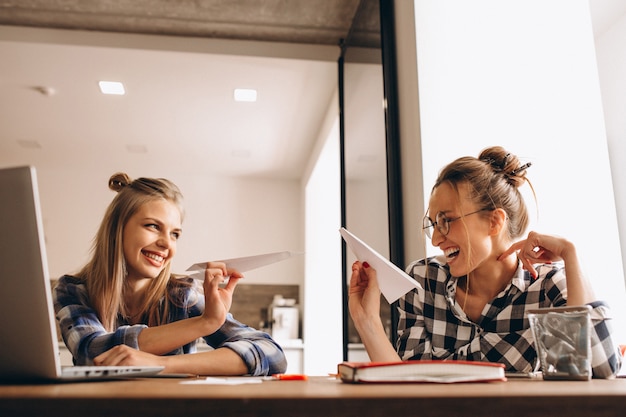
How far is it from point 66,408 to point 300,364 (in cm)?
427

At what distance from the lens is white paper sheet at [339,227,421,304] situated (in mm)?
1078

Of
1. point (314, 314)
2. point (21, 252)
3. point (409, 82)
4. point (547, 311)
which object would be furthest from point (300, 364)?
point (21, 252)

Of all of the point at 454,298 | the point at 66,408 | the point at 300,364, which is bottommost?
the point at 300,364

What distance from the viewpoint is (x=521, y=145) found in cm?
209

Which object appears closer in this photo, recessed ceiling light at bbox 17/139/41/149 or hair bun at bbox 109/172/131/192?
hair bun at bbox 109/172/131/192

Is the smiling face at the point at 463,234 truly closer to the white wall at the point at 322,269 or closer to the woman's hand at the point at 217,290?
the woman's hand at the point at 217,290

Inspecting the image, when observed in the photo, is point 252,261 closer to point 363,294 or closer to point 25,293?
point 363,294

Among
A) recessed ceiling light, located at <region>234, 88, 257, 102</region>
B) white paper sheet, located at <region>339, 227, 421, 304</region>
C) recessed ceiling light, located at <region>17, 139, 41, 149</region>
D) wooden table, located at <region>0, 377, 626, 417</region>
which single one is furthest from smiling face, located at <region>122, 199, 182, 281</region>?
recessed ceiling light, located at <region>17, 139, 41, 149</region>

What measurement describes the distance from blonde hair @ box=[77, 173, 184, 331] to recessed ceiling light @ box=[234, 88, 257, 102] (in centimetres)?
207

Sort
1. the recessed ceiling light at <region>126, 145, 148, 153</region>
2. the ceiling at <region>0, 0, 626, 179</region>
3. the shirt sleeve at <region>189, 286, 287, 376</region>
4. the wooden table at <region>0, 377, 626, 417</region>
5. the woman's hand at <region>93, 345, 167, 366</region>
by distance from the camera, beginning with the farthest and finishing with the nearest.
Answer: the recessed ceiling light at <region>126, 145, 148, 153</region> → the ceiling at <region>0, 0, 626, 179</region> → the shirt sleeve at <region>189, 286, 287, 376</region> → the woman's hand at <region>93, 345, 167, 366</region> → the wooden table at <region>0, 377, 626, 417</region>

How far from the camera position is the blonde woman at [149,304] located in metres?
1.26

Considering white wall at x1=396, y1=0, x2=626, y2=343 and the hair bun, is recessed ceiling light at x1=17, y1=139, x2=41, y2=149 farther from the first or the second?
white wall at x1=396, y1=0, x2=626, y2=343

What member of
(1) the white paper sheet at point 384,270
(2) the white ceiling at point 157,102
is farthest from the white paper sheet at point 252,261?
(2) the white ceiling at point 157,102

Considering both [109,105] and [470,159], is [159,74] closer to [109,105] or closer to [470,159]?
[109,105]
